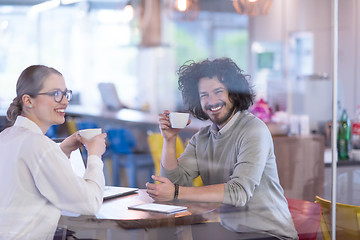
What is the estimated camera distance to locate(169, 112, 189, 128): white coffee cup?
2070 mm

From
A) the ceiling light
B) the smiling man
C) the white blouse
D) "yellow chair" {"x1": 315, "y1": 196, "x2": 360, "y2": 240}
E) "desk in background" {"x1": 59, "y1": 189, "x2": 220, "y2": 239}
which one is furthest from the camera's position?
the ceiling light

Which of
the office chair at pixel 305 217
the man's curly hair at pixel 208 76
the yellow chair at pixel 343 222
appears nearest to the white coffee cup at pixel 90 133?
the man's curly hair at pixel 208 76

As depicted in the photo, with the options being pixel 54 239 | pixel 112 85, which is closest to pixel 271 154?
pixel 54 239

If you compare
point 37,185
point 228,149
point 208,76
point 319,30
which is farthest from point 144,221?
point 319,30

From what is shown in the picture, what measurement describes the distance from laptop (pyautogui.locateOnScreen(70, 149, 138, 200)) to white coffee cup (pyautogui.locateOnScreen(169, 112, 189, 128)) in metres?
0.30

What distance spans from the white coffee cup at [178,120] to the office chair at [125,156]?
261 mm

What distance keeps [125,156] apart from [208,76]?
0.89m

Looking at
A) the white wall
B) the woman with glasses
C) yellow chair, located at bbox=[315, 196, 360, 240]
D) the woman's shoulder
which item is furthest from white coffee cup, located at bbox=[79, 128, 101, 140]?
the white wall

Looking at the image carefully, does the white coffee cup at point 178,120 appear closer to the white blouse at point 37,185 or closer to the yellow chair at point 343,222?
the white blouse at point 37,185

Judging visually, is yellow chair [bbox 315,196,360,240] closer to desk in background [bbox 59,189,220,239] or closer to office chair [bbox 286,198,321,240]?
office chair [bbox 286,198,321,240]

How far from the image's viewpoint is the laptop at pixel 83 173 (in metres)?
1.76

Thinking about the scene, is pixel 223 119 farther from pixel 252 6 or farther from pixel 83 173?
pixel 252 6

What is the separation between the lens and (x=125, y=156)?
111 inches

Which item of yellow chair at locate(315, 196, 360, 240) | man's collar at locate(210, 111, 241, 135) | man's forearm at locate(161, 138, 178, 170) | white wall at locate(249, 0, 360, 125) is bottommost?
yellow chair at locate(315, 196, 360, 240)
